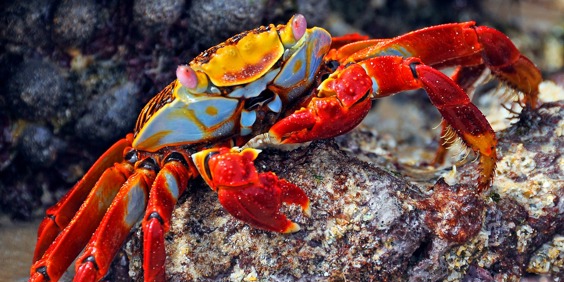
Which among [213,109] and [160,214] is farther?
[213,109]

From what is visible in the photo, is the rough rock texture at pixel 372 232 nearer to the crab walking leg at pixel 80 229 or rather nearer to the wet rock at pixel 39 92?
the crab walking leg at pixel 80 229

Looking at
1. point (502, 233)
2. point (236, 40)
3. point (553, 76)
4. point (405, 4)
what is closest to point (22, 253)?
point (236, 40)

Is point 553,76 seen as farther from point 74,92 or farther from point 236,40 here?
point 74,92

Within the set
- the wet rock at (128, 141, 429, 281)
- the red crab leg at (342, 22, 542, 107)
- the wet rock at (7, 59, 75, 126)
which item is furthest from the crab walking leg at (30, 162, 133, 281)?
the red crab leg at (342, 22, 542, 107)

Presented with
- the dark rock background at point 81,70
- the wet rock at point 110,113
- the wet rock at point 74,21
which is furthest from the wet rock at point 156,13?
the wet rock at point 110,113

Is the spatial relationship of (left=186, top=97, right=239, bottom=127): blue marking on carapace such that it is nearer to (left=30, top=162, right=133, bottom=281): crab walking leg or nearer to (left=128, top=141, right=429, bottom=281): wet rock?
(left=128, top=141, right=429, bottom=281): wet rock

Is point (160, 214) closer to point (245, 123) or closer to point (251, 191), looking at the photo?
point (251, 191)

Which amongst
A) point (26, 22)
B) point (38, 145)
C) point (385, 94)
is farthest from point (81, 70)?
point (385, 94)
